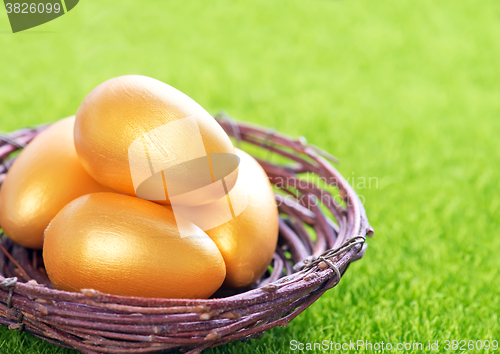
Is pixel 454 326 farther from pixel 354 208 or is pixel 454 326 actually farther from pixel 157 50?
pixel 157 50

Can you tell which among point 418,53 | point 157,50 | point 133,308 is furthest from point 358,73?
point 133,308

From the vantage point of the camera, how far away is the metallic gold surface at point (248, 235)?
89 centimetres

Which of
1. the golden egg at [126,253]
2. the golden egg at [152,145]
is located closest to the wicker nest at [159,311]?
the golden egg at [126,253]

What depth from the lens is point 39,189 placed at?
919 mm

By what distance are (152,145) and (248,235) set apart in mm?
242

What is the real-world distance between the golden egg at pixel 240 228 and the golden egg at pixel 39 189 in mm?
202

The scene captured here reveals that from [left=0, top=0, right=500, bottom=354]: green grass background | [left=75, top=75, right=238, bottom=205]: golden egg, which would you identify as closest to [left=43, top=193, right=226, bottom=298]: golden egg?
[left=75, top=75, right=238, bottom=205]: golden egg

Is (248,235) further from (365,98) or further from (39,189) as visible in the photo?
(365,98)

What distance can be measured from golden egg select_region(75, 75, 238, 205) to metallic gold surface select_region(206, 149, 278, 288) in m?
0.07

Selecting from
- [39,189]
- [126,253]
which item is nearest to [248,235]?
[126,253]

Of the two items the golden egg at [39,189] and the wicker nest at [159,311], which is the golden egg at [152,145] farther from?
the wicker nest at [159,311]

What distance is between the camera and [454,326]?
1.04 m

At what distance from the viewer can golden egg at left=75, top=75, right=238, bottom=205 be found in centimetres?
82

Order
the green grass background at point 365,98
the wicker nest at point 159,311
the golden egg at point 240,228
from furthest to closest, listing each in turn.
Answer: the green grass background at point 365,98, the golden egg at point 240,228, the wicker nest at point 159,311
